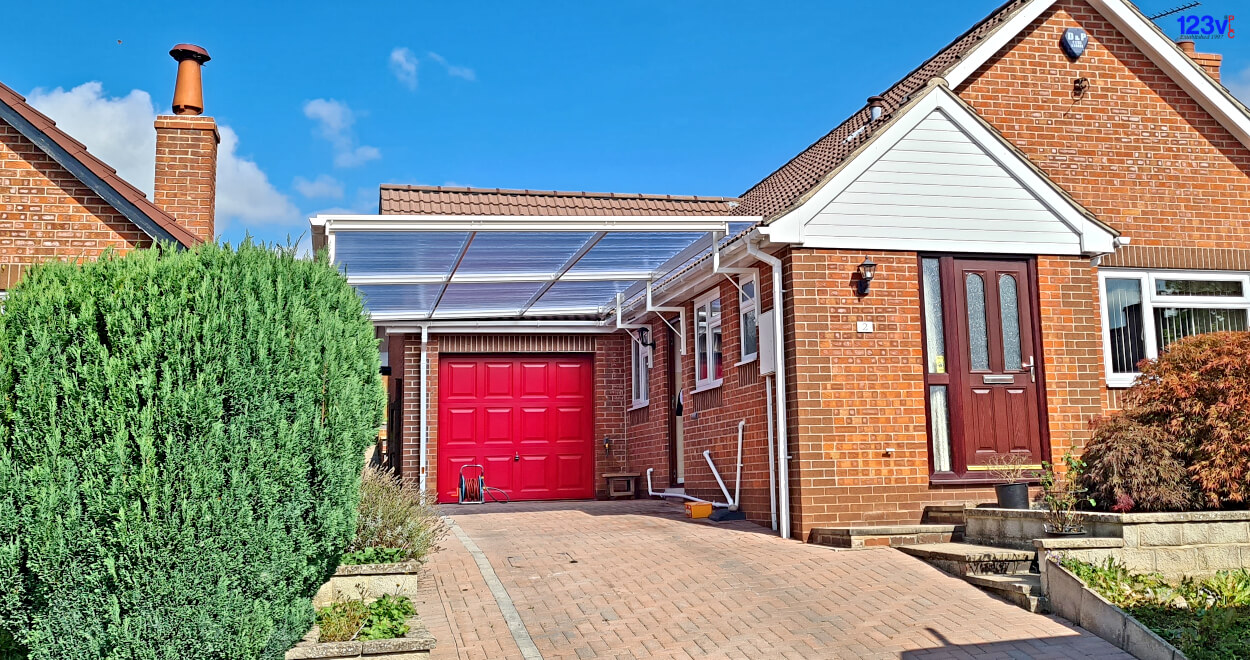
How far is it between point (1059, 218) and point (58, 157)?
10.7 metres

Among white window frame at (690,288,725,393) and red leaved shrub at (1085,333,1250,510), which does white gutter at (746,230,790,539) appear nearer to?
white window frame at (690,288,725,393)

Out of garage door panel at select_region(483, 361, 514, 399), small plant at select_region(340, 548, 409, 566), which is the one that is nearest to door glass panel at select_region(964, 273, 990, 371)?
small plant at select_region(340, 548, 409, 566)

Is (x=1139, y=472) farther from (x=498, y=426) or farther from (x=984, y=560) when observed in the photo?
(x=498, y=426)

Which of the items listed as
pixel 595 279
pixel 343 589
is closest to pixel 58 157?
pixel 343 589

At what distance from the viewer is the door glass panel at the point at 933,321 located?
11.1 metres

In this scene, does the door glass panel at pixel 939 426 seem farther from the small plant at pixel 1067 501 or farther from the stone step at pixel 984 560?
the stone step at pixel 984 560

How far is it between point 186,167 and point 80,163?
170 centimetres

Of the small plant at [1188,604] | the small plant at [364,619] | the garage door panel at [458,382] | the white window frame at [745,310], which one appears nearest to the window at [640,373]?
the garage door panel at [458,382]

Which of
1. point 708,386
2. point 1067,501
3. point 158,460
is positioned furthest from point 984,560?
point 158,460

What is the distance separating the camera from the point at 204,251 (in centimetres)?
634

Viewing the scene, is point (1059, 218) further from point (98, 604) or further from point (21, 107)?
point (21, 107)

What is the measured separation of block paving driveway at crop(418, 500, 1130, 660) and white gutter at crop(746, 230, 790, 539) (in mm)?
365

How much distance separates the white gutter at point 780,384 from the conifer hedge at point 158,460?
555cm

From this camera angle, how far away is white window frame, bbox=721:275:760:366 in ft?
38.4
